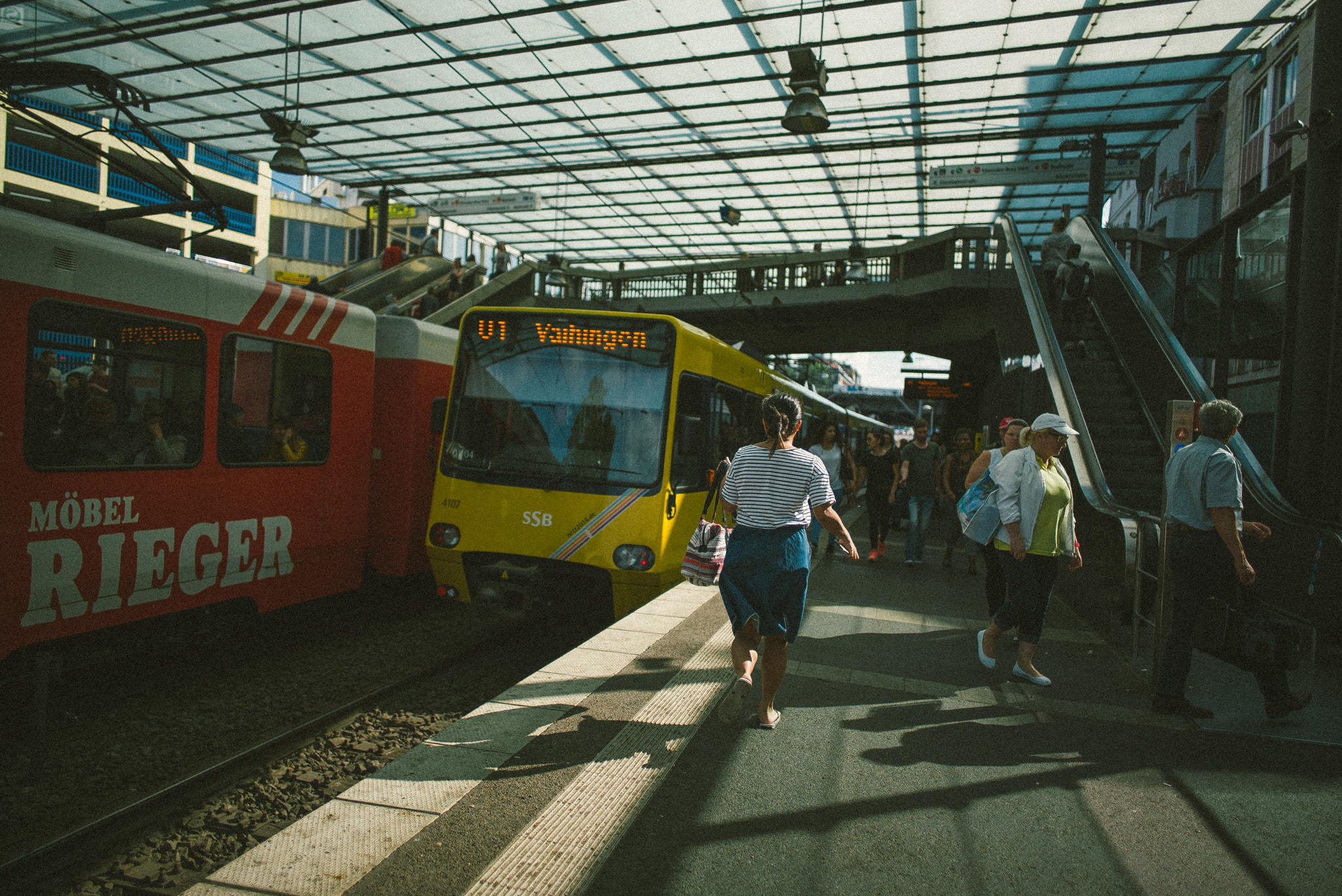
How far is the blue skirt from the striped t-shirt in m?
0.06

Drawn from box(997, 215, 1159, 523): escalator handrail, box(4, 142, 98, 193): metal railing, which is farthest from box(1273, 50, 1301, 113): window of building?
box(4, 142, 98, 193): metal railing

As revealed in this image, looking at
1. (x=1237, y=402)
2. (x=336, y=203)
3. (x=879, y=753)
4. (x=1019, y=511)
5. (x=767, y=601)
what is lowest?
Result: (x=879, y=753)

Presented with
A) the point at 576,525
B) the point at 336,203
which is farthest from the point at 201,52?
the point at 336,203

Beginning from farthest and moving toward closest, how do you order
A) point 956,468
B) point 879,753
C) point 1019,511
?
point 956,468 < point 1019,511 < point 879,753

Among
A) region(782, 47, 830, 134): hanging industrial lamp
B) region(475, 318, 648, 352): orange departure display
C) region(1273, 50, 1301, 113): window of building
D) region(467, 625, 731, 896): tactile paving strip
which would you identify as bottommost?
region(467, 625, 731, 896): tactile paving strip

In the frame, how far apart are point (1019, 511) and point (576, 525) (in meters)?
3.07

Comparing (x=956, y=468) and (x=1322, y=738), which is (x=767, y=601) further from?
(x=956, y=468)

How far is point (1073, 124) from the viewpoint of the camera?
20016 mm

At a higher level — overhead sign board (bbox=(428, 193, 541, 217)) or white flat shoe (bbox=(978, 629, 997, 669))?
overhead sign board (bbox=(428, 193, 541, 217))

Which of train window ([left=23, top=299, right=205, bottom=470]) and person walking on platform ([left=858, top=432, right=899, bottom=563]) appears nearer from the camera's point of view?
train window ([left=23, top=299, right=205, bottom=470])

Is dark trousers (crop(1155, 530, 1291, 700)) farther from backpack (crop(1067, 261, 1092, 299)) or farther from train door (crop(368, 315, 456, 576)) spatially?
backpack (crop(1067, 261, 1092, 299))

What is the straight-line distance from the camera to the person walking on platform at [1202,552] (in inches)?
170

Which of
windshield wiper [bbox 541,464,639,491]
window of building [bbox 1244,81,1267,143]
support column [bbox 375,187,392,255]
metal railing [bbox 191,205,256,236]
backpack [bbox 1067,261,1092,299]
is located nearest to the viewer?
windshield wiper [bbox 541,464,639,491]

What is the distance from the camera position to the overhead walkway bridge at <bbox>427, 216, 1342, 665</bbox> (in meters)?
6.55
